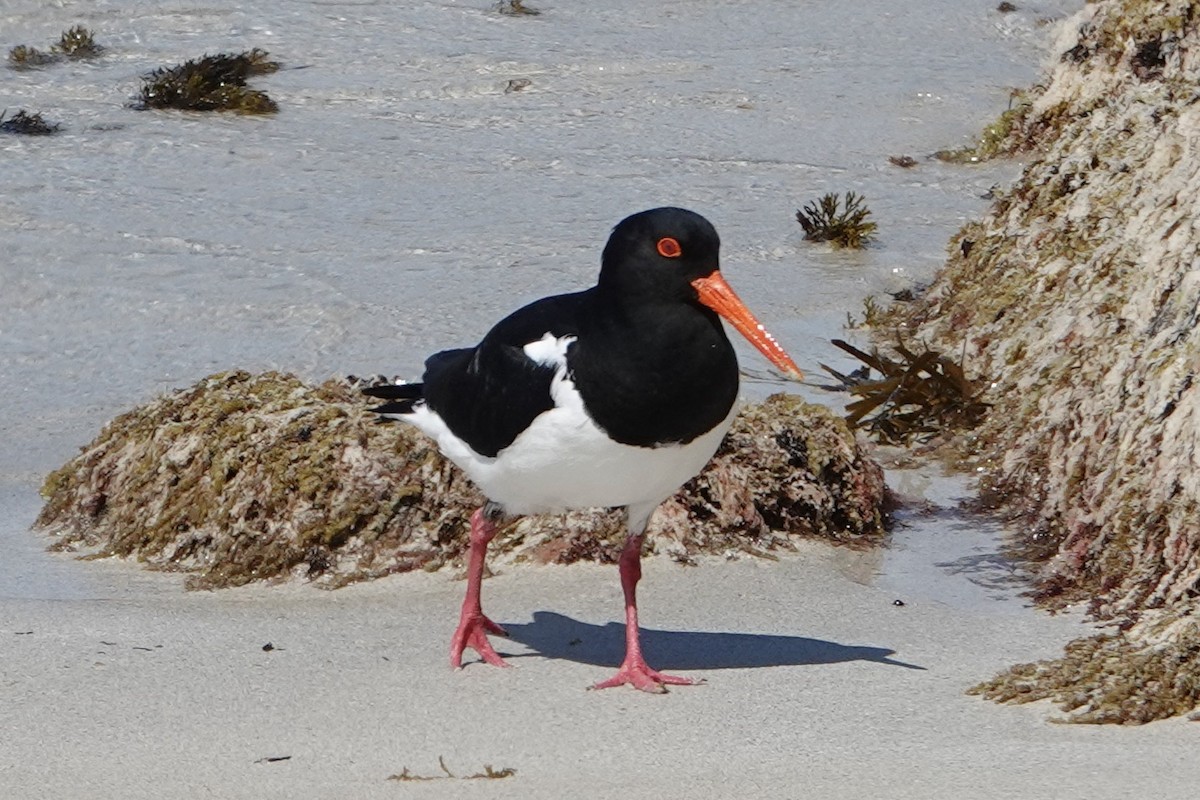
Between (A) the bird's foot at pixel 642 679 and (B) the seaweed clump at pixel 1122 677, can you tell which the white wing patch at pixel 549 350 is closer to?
(A) the bird's foot at pixel 642 679

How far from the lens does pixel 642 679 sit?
5305 mm

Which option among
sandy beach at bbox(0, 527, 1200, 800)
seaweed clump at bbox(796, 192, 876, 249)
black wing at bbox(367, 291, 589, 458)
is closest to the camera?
sandy beach at bbox(0, 527, 1200, 800)

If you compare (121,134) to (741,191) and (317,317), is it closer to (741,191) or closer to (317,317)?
(317,317)

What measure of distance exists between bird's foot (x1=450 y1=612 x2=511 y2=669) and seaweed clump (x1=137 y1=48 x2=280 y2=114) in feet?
27.5

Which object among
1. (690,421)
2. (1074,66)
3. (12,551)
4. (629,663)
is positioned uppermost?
(1074,66)

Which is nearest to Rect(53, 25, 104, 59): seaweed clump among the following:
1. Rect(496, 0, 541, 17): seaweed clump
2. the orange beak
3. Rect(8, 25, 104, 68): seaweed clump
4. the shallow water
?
Rect(8, 25, 104, 68): seaweed clump

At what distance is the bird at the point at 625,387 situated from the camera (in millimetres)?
5145

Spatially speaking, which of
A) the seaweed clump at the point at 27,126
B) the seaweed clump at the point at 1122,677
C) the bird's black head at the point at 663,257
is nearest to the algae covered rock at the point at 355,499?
the bird's black head at the point at 663,257

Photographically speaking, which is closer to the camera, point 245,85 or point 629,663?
point 629,663

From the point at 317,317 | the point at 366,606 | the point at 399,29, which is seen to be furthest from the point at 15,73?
the point at 366,606

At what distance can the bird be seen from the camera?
5.14 meters

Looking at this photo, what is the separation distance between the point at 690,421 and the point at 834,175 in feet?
25.6

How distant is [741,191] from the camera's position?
12.3 meters

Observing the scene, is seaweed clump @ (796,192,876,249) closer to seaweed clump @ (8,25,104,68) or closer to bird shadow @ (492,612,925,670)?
bird shadow @ (492,612,925,670)
